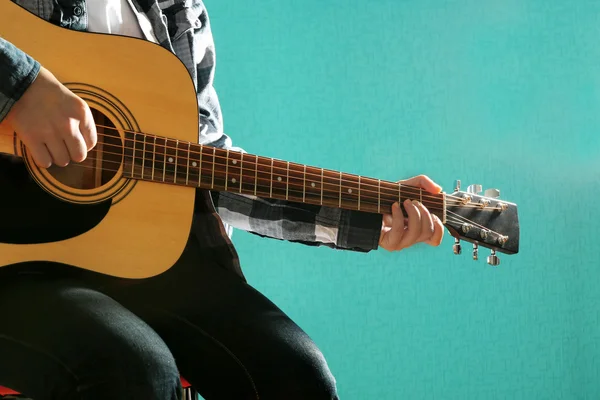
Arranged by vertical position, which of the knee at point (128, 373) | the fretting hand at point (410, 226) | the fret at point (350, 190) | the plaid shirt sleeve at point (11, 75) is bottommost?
the knee at point (128, 373)

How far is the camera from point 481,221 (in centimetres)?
136

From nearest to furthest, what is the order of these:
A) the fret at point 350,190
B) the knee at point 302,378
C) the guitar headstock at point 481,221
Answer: the knee at point 302,378 < the fret at point 350,190 < the guitar headstock at point 481,221

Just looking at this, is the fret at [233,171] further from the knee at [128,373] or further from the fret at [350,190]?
the knee at [128,373]

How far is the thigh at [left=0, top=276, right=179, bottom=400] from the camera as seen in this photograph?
0.74 m

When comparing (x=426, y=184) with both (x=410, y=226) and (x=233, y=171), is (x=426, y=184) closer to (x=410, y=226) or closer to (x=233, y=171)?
(x=410, y=226)

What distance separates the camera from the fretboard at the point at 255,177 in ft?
3.22

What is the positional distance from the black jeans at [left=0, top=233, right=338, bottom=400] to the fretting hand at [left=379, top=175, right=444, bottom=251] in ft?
1.07

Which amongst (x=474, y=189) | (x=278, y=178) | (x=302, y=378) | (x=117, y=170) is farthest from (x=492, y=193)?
(x=117, y=170)

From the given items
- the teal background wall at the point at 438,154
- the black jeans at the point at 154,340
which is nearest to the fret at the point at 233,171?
the black jeans at the point at 154,340

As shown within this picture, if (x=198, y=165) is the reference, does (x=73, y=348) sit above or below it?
below

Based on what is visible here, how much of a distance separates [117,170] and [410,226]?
1.79ft

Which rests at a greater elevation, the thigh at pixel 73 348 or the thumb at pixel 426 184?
the thumb at pixel 426 184

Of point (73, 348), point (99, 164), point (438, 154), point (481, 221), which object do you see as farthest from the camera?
point (438, 154)

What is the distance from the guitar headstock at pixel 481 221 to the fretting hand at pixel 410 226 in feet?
0.20
